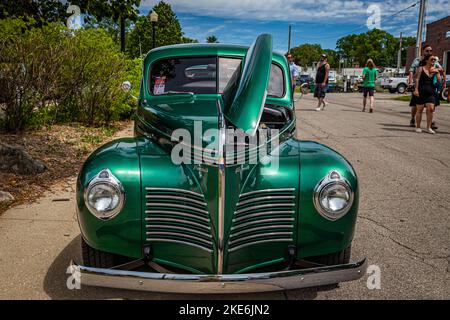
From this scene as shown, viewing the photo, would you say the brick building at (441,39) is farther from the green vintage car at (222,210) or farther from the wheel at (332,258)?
the green vintage car at (222,210)

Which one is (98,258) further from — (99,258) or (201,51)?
(201,51)

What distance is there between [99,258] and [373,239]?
2258 millimetres

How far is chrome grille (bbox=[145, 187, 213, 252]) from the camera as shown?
2352 mm

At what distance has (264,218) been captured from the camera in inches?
94.7

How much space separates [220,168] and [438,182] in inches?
157

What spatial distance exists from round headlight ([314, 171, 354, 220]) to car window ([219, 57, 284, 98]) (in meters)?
1.67

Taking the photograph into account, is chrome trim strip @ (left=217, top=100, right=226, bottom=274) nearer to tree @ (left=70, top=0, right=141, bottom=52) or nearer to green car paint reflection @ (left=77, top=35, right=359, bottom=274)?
green car paint reflection @ (left=77, top=35, right=359, bottom=274)

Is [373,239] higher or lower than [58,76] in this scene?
lower

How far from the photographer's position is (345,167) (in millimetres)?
2531

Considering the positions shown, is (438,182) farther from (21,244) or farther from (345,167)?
(21,244)

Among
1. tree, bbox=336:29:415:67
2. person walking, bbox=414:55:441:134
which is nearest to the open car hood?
person walking, bbox=414:55:441:134

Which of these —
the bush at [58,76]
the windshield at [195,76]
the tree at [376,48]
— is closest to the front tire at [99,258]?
the windshield at [195,76]

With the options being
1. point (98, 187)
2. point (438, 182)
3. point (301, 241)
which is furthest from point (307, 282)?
point (438, 182)

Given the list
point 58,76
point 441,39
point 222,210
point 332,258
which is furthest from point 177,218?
point 441,39
